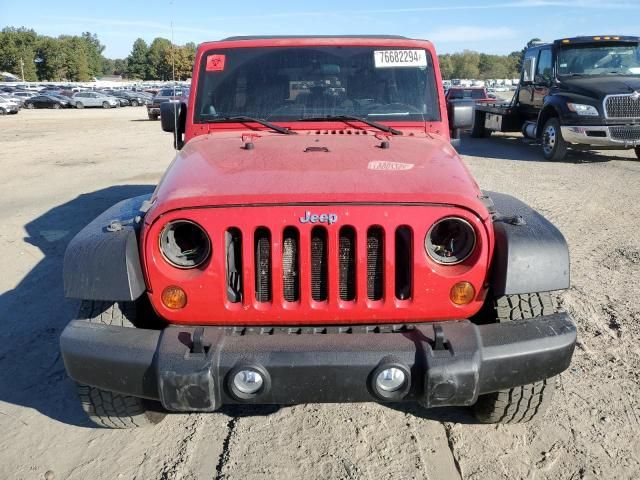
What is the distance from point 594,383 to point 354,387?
74.8 inches

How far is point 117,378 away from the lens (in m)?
2.56

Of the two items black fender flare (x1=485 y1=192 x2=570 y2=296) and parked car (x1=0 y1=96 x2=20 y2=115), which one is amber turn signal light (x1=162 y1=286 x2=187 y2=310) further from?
parked car (x1=0 y1=96 x2=20 y2=115)

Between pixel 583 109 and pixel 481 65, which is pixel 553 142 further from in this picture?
pixel 481 65

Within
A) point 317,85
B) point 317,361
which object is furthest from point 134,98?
point 317,361

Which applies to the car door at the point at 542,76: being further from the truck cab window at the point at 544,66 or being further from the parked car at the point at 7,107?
the parked car at the point at 7,107

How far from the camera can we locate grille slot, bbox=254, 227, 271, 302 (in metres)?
2.66

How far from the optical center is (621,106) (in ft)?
38.0

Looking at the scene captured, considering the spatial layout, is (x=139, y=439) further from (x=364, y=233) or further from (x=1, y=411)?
(x=364, y=233)

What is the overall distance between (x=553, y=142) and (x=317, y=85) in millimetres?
10281

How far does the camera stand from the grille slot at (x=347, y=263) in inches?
103

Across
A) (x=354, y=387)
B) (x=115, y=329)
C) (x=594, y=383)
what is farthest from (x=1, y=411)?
(x=594, y=383)

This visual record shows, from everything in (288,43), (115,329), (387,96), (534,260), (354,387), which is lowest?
(354,387)

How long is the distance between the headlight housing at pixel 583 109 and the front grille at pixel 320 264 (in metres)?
10.6

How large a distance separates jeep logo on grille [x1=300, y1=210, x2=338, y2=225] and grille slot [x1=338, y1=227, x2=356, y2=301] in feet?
0.22
